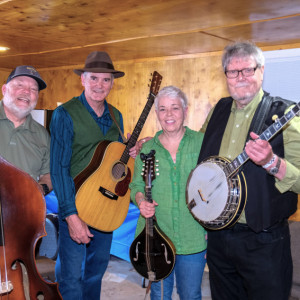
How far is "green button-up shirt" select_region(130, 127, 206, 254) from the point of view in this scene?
2.14 m

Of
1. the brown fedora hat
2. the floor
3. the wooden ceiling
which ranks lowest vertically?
the floor

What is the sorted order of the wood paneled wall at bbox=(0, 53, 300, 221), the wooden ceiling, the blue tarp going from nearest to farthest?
the wooden ceiling
the blue tarp
the wood paneled wall at bbox=(0, 53, 300, 221)

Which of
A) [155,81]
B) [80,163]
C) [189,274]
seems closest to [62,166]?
[80,163]

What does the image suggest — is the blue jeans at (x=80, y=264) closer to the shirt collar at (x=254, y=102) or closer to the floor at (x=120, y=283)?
the floor at (x=120, y=283)

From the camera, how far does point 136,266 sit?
2.29m

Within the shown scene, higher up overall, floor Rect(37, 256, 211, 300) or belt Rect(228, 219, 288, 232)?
belt Rect(228, 219, 288, 232)

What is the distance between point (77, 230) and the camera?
2279 millimetres

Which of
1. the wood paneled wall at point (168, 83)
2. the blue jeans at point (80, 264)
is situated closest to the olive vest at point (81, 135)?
the blue jeans at point (80, 264)

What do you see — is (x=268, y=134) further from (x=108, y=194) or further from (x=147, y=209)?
(x=108, y=194)

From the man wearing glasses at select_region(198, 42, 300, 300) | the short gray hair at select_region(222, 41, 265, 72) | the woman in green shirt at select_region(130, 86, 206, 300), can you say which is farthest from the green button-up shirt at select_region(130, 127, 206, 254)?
the short gray hair at select_region(222, 41, 265, 72)

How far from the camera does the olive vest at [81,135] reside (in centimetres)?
239

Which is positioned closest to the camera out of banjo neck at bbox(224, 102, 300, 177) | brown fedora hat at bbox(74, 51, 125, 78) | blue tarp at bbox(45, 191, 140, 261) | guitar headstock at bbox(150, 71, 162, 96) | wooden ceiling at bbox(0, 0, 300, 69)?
banjo neck at bbox(224, 102, 300, 177)

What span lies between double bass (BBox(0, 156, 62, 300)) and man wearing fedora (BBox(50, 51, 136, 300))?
394 millimetres

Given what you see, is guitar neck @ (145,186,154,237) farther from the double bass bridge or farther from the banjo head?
the double bass bridge
